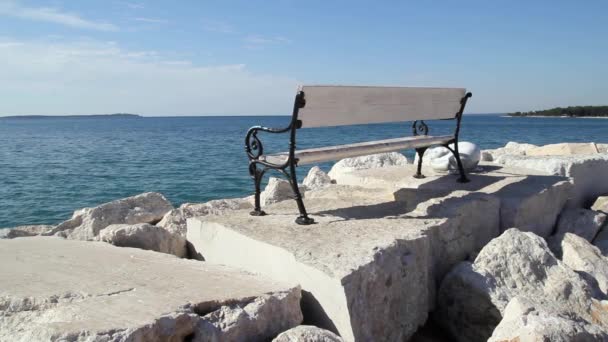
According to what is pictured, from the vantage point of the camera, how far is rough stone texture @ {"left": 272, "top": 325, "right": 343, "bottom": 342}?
6.79ft

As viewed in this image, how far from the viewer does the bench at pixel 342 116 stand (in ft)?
11.1

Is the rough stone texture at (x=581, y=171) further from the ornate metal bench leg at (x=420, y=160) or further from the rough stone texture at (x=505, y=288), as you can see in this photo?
the rough stone texture at (x=505, y=288)

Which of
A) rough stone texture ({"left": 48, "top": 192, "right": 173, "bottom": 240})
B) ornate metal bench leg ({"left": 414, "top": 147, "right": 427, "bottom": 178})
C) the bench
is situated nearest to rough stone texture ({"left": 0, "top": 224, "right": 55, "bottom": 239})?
rough stone texture ({"left": 48, "top": 192, "right": 173, "bottom": 240})

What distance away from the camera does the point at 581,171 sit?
5.75m

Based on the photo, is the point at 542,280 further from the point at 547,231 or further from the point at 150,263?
the point at 150,263

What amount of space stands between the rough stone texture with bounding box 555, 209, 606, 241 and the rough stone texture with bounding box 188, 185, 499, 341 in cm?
118

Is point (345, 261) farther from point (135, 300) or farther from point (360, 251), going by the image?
point (135, 300)

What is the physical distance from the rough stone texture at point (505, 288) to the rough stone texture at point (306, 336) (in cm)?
122

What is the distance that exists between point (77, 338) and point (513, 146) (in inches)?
421

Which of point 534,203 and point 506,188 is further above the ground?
point 506,188

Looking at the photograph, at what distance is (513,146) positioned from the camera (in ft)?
35.2

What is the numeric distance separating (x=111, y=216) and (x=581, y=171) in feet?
18.4

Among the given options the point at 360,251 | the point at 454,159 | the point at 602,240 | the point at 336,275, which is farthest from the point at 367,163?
the point at 336,275

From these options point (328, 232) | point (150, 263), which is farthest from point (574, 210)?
point (150, 263)
